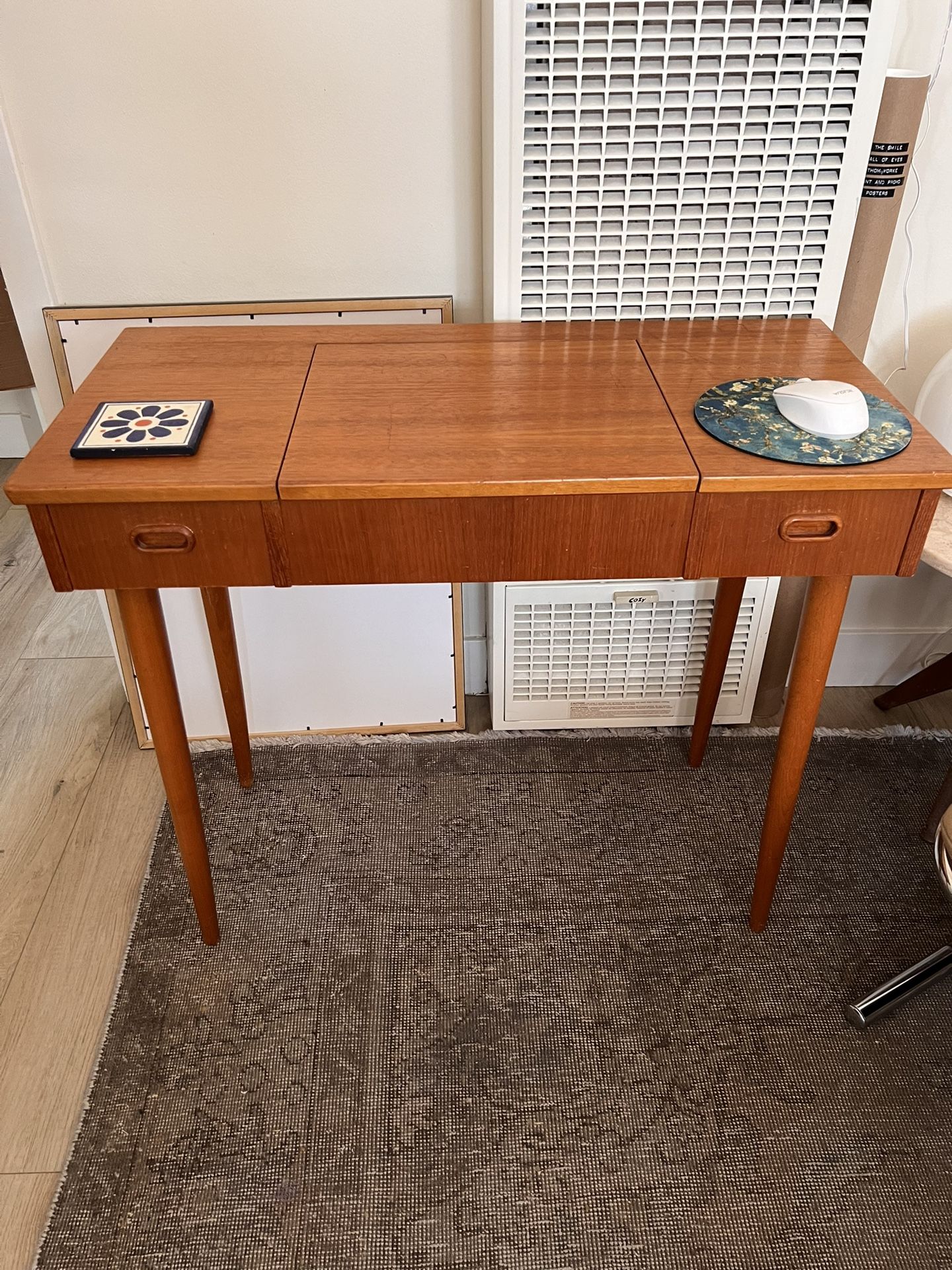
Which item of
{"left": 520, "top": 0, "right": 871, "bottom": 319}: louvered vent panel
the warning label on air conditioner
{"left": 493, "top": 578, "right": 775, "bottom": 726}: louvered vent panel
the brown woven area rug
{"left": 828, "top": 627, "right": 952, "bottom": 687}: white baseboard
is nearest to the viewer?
the brown woven area rug

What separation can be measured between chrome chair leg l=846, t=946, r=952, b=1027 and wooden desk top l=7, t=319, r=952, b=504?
0.81 meters

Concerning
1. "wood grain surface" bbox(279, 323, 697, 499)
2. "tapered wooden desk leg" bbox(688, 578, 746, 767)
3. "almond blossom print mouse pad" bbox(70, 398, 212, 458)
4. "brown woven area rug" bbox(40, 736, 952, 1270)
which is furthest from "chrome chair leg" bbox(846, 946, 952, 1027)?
"almond blossom print mouse pad" bbox(70, 398, 212, 458)

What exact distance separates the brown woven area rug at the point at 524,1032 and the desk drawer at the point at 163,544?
2.31ft

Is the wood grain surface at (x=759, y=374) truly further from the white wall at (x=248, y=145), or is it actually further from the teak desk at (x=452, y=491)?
the white wall at (x=248, y=145)

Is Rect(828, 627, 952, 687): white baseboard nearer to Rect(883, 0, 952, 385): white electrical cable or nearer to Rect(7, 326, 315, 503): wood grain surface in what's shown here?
Rect(883, 0, 952, 385): white electrical cable

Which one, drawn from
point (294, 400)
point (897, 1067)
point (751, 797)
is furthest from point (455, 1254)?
point (294, 400)

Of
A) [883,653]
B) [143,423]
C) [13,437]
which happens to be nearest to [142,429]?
[143,423]

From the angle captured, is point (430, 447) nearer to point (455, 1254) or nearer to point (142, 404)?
point (142, 404)

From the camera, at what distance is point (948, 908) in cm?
170

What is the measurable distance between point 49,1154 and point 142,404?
1.05m

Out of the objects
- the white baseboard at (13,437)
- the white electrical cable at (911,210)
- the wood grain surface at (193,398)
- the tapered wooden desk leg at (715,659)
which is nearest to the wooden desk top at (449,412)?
the wood grain surface at (193,398)

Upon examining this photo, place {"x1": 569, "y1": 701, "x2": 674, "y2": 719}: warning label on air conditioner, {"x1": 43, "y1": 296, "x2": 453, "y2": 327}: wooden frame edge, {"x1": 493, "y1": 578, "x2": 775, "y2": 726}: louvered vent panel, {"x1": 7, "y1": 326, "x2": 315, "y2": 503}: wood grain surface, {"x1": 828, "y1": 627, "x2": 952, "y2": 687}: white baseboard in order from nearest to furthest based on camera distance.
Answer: {"x1": 7, "y1": 326, "x2": 315, "y2": 503}: wood grain surface → {"x1": 43, "y1": 296, "x2": 453, "y2": 327}: wooden frame edge → {"x1": 493, "y1": 578, "x2": 775, "y2": 726}: louvered vent panel → {"x1": 569, "y1": 701, "x2": 674, "y2": 719}: warning label on air conditioner → {"x1": 828, "y1": 627, "x2": 952, "y2": 687}: white baseboard

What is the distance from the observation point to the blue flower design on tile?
4.04 feet

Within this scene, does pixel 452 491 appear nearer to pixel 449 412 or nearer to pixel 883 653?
pixel 449 412
